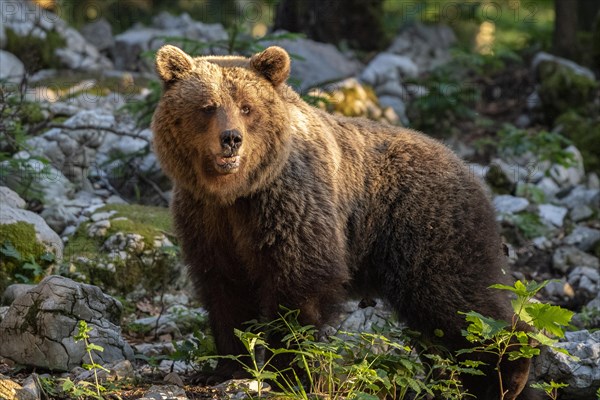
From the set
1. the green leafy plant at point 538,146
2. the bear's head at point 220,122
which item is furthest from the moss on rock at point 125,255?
the green leafy plant at point 538,146

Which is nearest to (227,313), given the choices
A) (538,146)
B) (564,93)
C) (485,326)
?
(485,326)

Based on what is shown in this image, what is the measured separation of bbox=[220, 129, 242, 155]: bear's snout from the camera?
591 centimetres

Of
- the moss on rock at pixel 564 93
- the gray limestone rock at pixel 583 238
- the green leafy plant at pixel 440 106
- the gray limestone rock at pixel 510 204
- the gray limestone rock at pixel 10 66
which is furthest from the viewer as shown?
the moss on rock at pixel 564 93

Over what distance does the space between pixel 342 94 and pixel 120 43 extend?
4.42m

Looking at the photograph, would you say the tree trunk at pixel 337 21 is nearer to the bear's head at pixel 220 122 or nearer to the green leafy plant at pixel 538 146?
the green leafy plant at pixel 538 146

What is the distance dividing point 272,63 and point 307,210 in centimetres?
105

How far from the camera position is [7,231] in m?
8.05

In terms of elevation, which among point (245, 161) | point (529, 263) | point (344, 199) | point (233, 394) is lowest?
point (529, 263)

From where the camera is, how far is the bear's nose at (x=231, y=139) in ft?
19.4

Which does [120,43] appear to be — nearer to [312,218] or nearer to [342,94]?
[342,94]

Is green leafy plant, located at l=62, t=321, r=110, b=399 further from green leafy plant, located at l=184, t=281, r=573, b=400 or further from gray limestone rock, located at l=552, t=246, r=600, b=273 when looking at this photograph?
gray limestone rock, located at l=552, t=246, r=600, b=273

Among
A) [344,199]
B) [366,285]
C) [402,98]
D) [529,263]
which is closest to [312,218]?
[344,199]

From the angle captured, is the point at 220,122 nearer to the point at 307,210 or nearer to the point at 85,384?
the point at 307,210

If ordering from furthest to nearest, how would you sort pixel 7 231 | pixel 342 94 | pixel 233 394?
1. pixel 342 94
2. pixel 7 231
3. pixel 233 394
